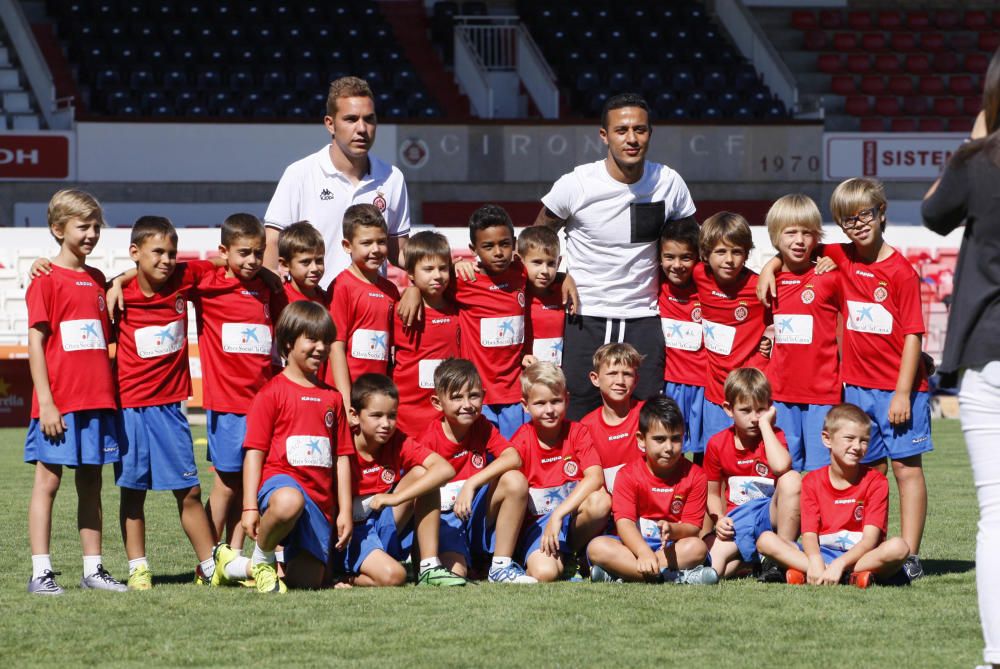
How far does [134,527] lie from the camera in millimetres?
5531

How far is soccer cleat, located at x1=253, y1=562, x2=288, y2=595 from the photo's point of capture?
5289 millimetres

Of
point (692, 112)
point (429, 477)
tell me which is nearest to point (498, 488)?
point (429, 477)

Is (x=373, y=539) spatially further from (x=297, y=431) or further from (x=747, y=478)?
(x=747, y=478)

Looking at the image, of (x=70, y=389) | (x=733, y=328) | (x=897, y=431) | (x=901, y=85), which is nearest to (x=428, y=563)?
(x=70, y=389)

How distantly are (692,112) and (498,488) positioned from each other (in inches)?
577

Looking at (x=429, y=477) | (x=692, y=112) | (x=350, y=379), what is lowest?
(x=429, y=477)

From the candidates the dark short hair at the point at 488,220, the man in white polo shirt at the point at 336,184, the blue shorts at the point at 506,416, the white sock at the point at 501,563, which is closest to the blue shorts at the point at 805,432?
the blue shorts at the point at 506,416

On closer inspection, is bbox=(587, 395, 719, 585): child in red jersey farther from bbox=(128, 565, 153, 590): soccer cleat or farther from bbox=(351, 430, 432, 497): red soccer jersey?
bbox=(128, 565, 153, 590): soccer cleat

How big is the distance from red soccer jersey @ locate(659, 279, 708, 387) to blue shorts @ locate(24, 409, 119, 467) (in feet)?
7.80

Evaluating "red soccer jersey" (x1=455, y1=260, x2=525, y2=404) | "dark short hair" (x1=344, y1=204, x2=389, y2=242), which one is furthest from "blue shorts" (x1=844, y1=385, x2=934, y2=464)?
"dark short hair" (x1=344, y1=204, x2=389, y2=242)

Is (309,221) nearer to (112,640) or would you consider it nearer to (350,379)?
(350,379)

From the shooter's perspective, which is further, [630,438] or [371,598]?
[630,438]

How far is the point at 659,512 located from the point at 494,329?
43.4 inches

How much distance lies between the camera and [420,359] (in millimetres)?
6121
